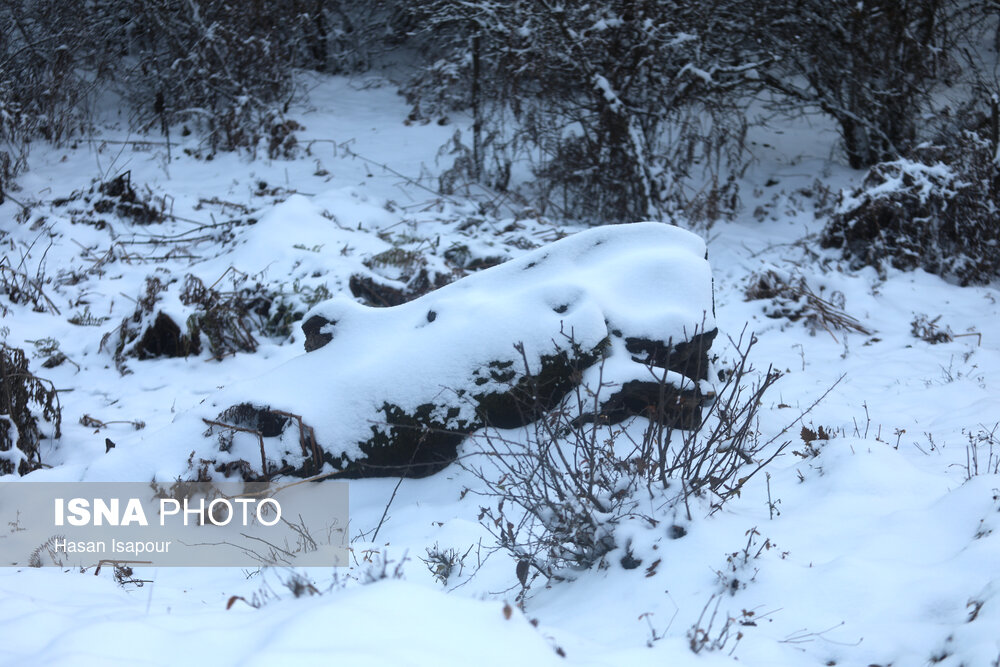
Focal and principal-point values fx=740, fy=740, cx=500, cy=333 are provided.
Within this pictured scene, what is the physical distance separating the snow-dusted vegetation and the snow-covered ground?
21 mm

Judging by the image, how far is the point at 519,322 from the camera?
3.92 m

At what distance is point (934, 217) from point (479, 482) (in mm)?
5716

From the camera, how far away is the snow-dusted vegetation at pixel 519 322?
7.67ft

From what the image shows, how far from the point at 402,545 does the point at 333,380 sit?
1.07 m

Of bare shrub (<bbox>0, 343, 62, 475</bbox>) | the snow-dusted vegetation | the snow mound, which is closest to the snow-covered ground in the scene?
the snow-dusted vegetation

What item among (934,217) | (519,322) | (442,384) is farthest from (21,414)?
(934,217)

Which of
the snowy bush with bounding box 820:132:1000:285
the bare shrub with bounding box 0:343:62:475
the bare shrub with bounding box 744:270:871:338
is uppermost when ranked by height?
the snowy bush with bounding box 820:132:1000:285

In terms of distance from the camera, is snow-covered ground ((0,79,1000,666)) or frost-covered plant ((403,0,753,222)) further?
frost-covered plant ((403,0,753,222))

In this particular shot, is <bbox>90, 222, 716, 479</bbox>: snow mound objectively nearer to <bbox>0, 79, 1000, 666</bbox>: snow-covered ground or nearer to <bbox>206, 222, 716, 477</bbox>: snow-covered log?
<bbox>206, 222, 716, 477</bbox>: snow-covered log

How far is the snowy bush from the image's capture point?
686 centimetres

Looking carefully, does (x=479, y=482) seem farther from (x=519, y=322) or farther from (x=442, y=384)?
(x=519, y=322)

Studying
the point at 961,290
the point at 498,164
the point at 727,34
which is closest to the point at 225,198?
the point at 498,164

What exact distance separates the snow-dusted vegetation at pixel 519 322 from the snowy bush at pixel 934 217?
3 centimetres

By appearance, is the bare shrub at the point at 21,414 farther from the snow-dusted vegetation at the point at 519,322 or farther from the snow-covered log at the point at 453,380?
the snow-covered log at the point at 453,380
